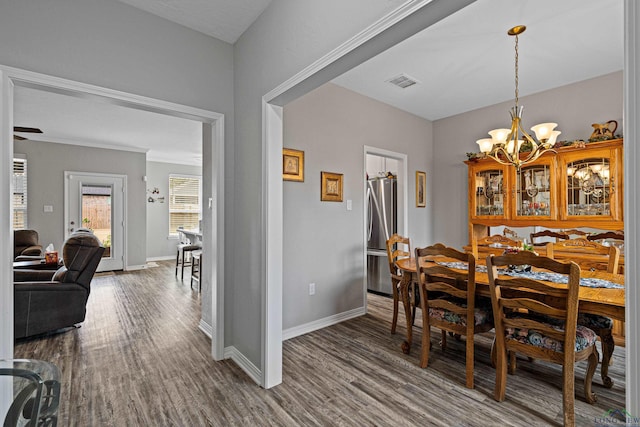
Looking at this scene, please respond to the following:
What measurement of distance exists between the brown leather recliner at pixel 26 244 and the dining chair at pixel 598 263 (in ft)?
22.5

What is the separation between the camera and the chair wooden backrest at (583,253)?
2836 millimetres

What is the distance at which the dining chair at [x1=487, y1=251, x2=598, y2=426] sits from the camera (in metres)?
1.70

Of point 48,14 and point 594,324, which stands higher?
point 48,14

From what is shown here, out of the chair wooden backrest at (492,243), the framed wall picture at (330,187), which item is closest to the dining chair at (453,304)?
the chair wooden backrest at (492,243)

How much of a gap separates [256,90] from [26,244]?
17.5 ft

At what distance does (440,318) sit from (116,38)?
10.3 feet

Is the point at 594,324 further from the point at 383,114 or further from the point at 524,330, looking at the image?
the point at 383,114

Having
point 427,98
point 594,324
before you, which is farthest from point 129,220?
point 594,324

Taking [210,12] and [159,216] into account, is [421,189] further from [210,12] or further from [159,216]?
[159,216]

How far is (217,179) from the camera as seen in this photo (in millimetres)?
2588

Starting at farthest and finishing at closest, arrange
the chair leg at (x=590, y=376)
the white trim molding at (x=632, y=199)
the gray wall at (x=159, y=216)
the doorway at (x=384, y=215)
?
the gray wall at (x=159, y=216) → the doorway at (x=384, y=215) → the chair leg at (x=590, y=376) → the white trim molding at (x=632, y=199)

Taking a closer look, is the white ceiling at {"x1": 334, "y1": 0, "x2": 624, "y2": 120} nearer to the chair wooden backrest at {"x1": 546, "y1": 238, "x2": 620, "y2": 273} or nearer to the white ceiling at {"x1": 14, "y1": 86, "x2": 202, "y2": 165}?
the chair wooden backrest at {"x1": 546, "y1": 238, "x2": 620, "y2": 273}

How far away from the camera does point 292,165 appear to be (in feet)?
10.3

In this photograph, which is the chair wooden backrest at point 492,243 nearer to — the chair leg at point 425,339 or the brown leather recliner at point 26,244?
the chair leg at point 425,339
